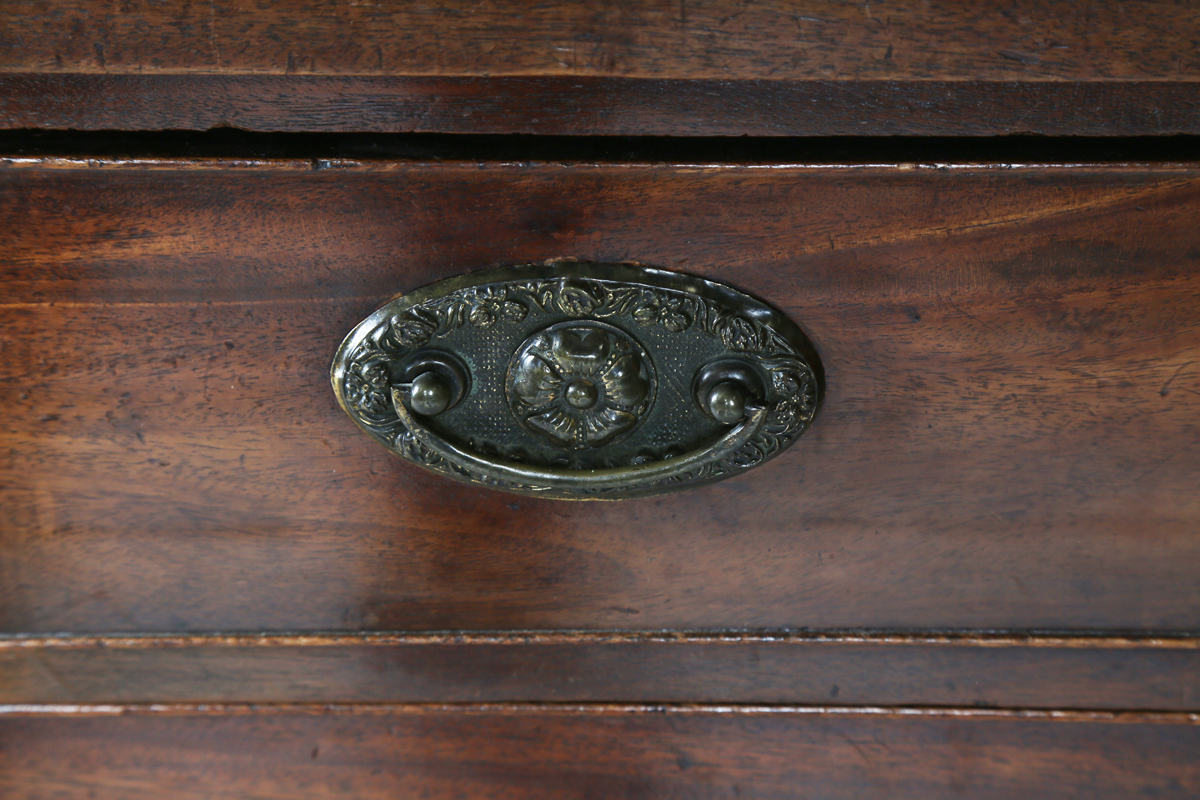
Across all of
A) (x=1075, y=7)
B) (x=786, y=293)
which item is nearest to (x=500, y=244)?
(x=786, y=293)

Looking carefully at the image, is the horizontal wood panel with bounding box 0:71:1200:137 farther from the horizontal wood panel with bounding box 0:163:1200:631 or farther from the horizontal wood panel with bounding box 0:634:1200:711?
the horizontal wood panel with bounding box 0:634:1200:711

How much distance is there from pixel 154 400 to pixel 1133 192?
43 cm

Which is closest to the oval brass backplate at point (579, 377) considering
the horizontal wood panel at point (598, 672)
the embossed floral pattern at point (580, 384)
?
the embossed floral pattern at point (580, 384)

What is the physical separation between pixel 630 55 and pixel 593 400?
142 millimetres

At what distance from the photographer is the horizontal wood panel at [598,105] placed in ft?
0.91

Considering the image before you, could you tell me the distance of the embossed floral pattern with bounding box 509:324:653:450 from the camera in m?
0.33

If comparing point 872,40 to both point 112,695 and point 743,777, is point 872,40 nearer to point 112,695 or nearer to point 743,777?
point 743,777

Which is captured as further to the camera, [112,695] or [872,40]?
[112,695]

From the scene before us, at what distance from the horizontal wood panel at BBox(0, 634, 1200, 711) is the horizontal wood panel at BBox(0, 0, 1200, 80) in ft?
0.97

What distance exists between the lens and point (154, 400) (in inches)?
14.2

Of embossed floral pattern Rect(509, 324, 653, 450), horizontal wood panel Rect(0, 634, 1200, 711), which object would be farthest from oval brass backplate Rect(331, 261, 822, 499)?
horizontal wood panel Rect(0, 634, 1200, 711)

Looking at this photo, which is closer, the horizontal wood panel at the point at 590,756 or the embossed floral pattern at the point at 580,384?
the embossed floral pattern at the point at 580,384

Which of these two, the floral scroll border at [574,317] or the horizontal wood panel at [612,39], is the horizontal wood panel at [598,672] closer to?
the floral scroll border at [574,317]

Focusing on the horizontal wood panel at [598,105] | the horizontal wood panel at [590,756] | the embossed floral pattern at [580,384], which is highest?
the horizontal wood panel at [598,105]
